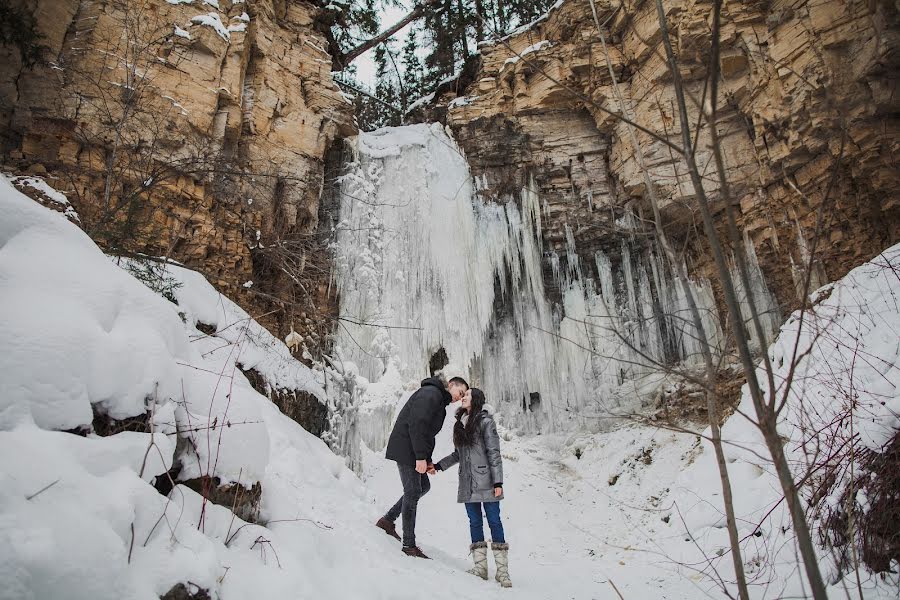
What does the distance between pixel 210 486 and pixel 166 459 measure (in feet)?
1.05

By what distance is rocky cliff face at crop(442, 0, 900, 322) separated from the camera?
21.9 feet

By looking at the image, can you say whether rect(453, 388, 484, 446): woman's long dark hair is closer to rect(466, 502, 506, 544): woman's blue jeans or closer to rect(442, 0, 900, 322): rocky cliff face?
rect(466, 502, 506, 544): woman's blue jeans

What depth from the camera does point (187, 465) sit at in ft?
6.77

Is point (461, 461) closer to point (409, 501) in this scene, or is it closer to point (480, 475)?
point (480, 475)

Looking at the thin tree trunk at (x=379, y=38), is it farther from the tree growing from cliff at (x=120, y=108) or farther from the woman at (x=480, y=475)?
the woman at (x=480, y=475)

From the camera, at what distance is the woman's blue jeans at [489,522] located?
134 inches

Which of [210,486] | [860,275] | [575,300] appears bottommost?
[210,486]

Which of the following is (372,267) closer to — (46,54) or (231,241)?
(231,241)

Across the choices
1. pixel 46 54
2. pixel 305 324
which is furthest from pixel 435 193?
pixel 46 54

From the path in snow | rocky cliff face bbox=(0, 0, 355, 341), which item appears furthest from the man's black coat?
rocky cliff face bbox=(0, 0, 355, 341)

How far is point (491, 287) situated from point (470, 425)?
7.32 meters

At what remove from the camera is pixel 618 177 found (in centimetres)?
1045

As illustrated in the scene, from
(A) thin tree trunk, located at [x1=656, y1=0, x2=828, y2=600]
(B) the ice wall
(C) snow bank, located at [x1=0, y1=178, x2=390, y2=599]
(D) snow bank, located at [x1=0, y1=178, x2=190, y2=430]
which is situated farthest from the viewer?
(B) the ice wall

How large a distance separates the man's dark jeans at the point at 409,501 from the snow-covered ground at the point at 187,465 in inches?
5.1
